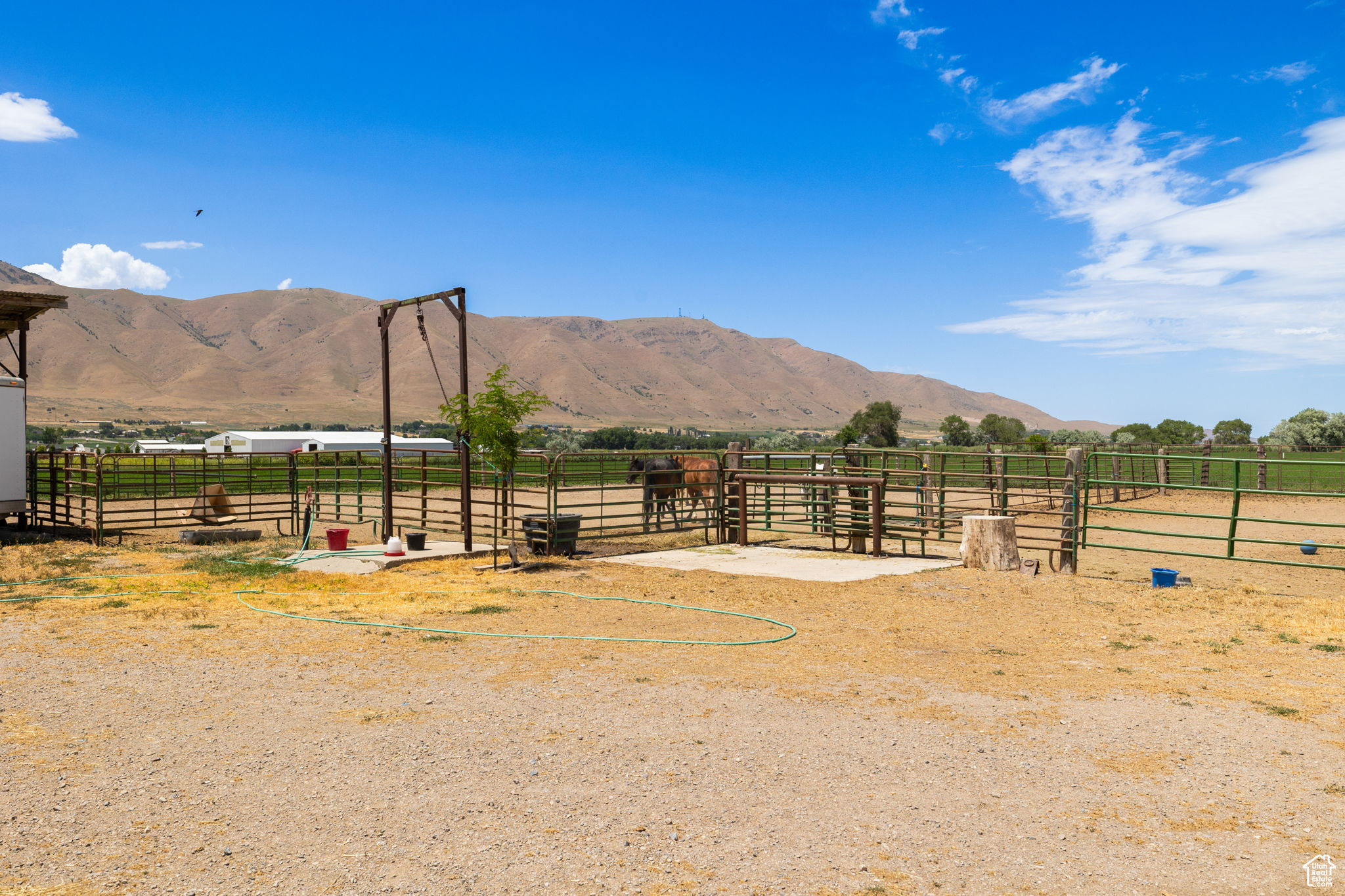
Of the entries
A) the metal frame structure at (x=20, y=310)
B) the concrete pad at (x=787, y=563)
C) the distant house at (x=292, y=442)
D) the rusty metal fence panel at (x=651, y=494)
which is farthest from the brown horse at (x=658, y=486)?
the distant house at (x=292, y=442)

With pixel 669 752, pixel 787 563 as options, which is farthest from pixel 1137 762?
pixel 787 563

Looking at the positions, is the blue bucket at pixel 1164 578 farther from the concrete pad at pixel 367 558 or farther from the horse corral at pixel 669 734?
the concrete pad at pixel 367 558

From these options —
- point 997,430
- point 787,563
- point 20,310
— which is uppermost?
point 20,310

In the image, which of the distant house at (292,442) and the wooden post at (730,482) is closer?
the wooden post at (730,482)

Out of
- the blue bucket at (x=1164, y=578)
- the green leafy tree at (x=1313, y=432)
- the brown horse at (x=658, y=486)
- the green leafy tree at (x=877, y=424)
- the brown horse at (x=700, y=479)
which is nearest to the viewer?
the blue bucket at (x=1164, y=578)

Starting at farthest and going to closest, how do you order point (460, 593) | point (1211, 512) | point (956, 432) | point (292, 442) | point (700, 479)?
point (956, 432) → point (292, 442) → point (1211, 512) → point (700, 479) → point (460, 593)

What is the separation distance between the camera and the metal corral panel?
14547 millimetres

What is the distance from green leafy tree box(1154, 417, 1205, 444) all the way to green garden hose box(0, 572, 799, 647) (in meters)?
50.0

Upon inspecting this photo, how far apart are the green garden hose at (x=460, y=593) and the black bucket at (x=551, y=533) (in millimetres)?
2525

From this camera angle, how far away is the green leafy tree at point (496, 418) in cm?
1151

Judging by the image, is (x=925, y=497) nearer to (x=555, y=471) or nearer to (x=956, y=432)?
(x=555, y=471)

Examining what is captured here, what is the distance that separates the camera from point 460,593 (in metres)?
10.3

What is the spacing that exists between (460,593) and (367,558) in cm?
298

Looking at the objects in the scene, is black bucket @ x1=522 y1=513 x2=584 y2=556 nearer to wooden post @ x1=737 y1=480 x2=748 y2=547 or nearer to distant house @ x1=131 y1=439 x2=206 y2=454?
wooden post @ x1=737 y1=480 x2=748 y2=547
